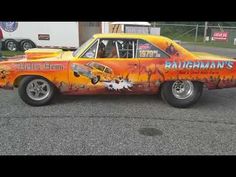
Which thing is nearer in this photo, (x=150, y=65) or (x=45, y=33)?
(x=150, y=65)

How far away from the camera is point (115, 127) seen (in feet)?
15.5

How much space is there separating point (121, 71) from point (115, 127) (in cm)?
141

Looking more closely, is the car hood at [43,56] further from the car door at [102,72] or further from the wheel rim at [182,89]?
the wheel rim at [182,89]

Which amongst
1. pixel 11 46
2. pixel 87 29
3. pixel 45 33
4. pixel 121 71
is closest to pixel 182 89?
pixel 121 71

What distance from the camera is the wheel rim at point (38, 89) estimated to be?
5695 millimetres

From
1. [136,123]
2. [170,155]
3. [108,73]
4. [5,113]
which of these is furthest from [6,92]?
[170,155]

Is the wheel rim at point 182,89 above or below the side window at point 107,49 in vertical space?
below

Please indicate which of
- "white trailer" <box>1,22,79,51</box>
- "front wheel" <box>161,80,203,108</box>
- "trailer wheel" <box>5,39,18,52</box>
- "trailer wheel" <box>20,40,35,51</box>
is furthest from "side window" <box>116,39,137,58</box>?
"trailer wheel" <box>5,39,18,52</box>

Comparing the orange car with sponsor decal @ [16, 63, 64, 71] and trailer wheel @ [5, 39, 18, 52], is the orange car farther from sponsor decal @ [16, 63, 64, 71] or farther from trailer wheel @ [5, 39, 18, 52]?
trailer wheel @ [5, 39, 18, 52]

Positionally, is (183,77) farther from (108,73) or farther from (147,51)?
(108,73)

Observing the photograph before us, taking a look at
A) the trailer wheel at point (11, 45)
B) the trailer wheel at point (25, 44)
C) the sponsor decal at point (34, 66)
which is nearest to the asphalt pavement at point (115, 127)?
the sponsor decal at point (34, 66)

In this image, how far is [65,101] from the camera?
6051 millimetres

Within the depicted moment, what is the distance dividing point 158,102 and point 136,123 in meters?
1.43

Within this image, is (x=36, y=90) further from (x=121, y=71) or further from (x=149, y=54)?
(x=149, y=54)
